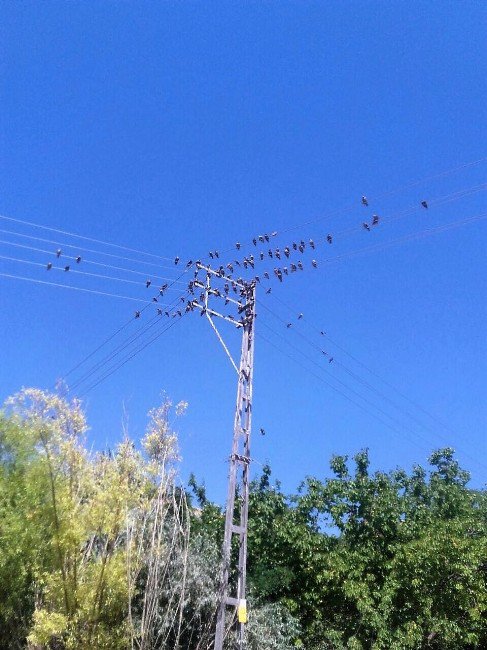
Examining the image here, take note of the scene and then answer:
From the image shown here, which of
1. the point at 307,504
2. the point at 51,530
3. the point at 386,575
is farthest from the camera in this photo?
the point at 307,504

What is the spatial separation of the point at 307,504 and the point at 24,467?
9.34 metres

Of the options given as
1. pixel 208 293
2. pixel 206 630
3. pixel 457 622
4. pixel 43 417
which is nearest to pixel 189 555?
pixel 206 630

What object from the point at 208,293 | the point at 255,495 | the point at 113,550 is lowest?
the point at 113,550

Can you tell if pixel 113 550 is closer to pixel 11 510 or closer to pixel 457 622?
pixel 11 510

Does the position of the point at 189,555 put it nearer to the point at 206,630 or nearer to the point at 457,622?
the point at 206,630

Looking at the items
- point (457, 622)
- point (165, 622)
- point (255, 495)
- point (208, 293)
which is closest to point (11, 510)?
point (165, 622)

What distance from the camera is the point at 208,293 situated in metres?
16.2

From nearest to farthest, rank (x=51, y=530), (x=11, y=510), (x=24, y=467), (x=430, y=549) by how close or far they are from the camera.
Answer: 1. (x=51, y=530)
2. (x=11, y=510)
3. (x=24, y=467)
4. (x=430, y=549)

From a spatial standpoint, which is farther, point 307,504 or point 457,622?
point 307,504

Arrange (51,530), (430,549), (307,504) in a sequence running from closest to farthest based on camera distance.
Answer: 1. (51,530)
2. (430,549)
3. (307,504)

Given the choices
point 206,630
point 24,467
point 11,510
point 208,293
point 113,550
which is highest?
point 208,293

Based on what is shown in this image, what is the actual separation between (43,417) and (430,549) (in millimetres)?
11219

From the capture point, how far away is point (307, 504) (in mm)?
20750

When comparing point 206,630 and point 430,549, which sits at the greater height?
point 430,549
